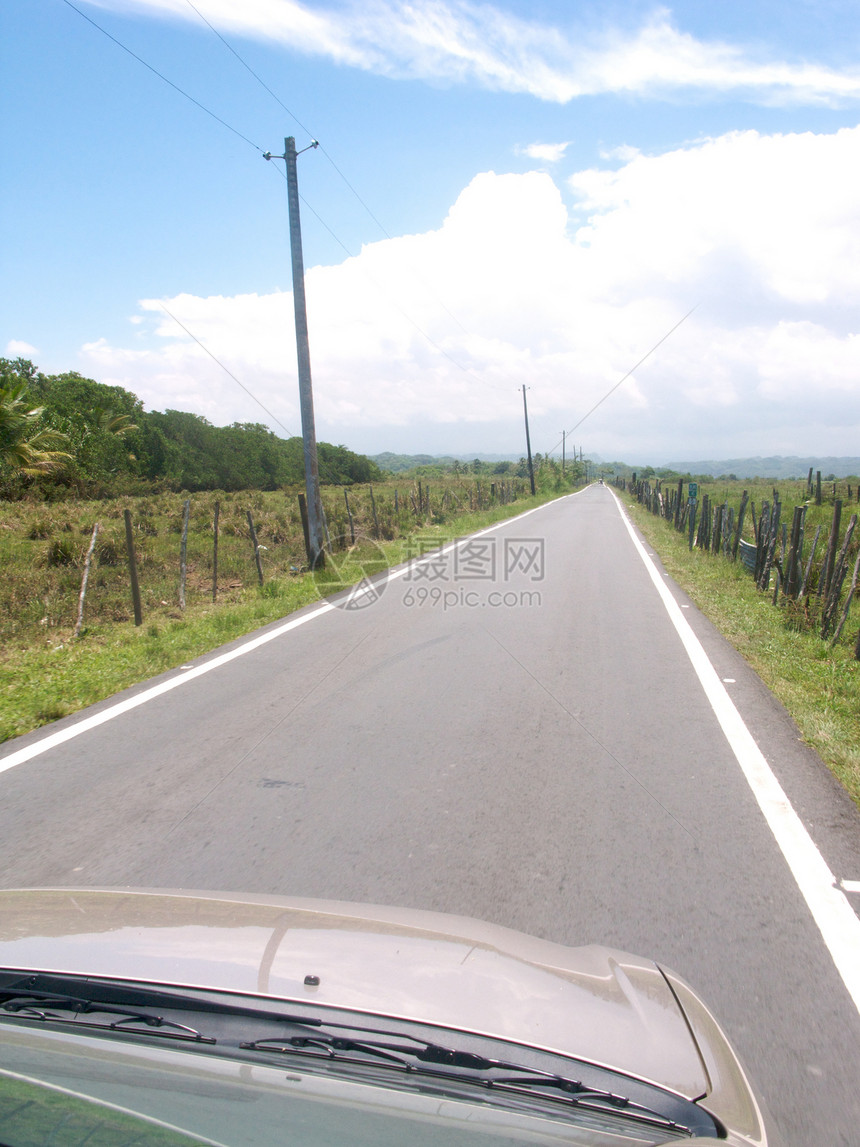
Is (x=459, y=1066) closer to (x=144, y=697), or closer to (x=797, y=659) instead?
(x=144, y=697)

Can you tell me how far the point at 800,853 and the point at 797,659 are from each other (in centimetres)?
419

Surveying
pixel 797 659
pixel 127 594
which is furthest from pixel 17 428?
pixel 797 659

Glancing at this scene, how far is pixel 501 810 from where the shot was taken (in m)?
4.05

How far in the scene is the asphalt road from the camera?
279 cm

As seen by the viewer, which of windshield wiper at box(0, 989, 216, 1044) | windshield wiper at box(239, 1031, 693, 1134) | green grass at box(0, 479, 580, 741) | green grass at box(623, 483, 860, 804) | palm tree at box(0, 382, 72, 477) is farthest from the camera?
palm tree at box(0, 382, 72, 477)

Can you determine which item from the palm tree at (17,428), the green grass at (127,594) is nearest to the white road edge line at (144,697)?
the green grass at (127,594)

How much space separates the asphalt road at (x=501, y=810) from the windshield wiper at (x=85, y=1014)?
4.68 ft

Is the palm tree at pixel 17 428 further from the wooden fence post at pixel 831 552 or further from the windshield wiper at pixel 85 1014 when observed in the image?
the windshield wiper at pixel 85 1014

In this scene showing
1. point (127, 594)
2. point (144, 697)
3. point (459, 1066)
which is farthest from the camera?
point (127, 594)

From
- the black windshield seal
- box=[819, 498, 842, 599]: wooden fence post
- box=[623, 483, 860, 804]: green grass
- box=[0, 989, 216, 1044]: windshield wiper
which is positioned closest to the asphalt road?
box=[623, 483, 860, 804]: green grass

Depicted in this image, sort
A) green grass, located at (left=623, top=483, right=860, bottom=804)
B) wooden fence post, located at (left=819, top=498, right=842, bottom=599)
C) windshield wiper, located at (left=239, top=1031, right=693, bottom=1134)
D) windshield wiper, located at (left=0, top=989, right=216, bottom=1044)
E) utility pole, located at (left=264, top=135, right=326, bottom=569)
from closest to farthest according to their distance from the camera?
windshield wiper, located at (left=239, top=1031, right=693, bottom=1134) → windshield wiper, located at (left=0, top=989, right=216, bottom=1044) → green grass, located at (left=623, top=483, right=860, bottom=804) → wooden fence post, located at (left=819, top=498, right=842, bottom=599) → utility pole, located at (left=264, top=135, right=326, bottom=569)

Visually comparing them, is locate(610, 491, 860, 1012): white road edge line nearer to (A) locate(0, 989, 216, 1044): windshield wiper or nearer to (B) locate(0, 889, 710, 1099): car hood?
(B) locate(0, 889, 710, 1099): car hood

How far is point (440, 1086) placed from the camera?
1562 mm

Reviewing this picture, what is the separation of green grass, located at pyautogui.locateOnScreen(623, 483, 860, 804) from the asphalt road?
0.20 m
